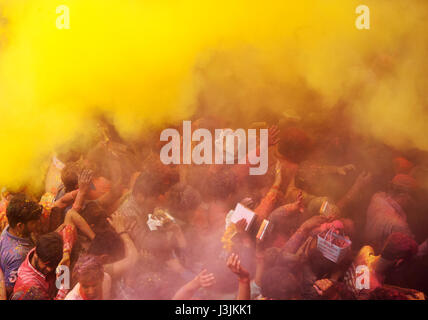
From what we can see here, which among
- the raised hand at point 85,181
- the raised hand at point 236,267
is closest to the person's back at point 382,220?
the raised hand at point 236,267

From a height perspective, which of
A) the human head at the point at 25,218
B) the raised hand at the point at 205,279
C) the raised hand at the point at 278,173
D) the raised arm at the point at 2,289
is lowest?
the raised arm at the point at 2,289

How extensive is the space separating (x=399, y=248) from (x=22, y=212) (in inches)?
158

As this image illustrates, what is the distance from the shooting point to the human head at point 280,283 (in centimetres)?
382

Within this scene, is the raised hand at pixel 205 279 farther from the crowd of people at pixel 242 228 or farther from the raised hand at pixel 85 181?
the raised hand at pixel 85 181

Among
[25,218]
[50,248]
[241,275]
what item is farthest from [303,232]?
[25,218]

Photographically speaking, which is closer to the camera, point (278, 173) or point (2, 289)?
point (278, 173)

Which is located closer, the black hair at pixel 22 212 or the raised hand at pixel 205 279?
the raised hand at pixel 205 279

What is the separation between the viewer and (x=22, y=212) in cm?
407

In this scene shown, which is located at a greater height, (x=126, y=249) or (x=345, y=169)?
(x=345, y=169)

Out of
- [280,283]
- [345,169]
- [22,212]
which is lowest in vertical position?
[280,283]

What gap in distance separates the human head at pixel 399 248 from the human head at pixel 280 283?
0.95 meters

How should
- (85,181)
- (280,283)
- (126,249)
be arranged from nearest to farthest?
(280,283) < (126,249) < (85,181)

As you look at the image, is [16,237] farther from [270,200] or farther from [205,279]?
[270,200]
